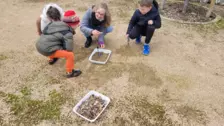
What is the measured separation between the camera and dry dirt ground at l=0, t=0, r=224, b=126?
203 cm

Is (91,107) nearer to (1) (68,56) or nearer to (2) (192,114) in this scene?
(1) (68,56)

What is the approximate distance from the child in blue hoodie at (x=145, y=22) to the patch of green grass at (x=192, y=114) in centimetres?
105

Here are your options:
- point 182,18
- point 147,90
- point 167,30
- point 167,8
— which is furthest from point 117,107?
point 167,8

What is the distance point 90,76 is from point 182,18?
2.39 meters

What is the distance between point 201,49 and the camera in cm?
314

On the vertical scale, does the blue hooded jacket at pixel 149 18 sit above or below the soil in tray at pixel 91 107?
above

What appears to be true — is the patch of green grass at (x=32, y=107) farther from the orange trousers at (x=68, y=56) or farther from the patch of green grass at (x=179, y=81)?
the patch of green grass at (x=179, y=81)

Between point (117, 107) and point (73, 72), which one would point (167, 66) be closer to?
point (117, 107)

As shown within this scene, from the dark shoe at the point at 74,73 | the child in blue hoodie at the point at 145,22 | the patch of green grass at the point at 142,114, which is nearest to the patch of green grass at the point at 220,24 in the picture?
the child in blue hoodie at the point at 145,22

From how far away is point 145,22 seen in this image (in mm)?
2916

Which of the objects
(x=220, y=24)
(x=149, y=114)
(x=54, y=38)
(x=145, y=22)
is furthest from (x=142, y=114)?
(x=220, y=24)

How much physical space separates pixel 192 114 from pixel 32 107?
1599mm

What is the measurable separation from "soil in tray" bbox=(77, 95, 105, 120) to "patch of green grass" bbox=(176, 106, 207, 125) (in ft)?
2.59

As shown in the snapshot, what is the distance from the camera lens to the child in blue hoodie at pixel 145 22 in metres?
2.81
